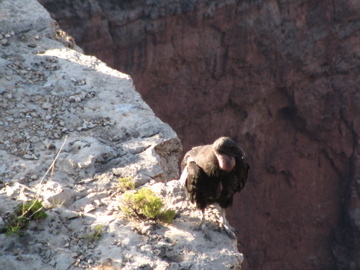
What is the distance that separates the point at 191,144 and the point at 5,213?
985 cm

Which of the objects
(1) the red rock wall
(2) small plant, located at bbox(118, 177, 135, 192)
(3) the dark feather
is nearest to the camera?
(3) the dark feather

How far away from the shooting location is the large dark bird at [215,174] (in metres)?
3.97

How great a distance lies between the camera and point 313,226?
14.6 meters

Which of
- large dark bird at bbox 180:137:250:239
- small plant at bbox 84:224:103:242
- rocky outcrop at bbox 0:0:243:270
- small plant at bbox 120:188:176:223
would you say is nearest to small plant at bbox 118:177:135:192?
rocky outcrop at bbox 0:0:243:270

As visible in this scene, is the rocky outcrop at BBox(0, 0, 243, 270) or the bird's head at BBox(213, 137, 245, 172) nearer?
the rocky outcrop at BBox(0, 0, 243, 270)

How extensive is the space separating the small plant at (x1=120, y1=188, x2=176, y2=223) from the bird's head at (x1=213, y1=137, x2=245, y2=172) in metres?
0.48

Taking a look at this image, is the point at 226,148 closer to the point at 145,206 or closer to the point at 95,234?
the point at 145,206

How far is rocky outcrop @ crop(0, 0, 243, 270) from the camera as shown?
12.2 ft

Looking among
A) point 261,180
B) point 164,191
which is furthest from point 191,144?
point 164,191

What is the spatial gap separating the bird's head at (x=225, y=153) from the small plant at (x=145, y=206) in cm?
48

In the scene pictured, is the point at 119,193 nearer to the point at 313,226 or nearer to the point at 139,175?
the point at 139,175

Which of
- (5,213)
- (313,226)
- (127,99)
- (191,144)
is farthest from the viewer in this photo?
(313,226)

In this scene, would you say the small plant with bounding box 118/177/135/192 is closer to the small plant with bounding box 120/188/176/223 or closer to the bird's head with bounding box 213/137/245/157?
the small plant with bounding box 120/188/176/223

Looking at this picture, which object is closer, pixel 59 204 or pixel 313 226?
pixel 59 204
